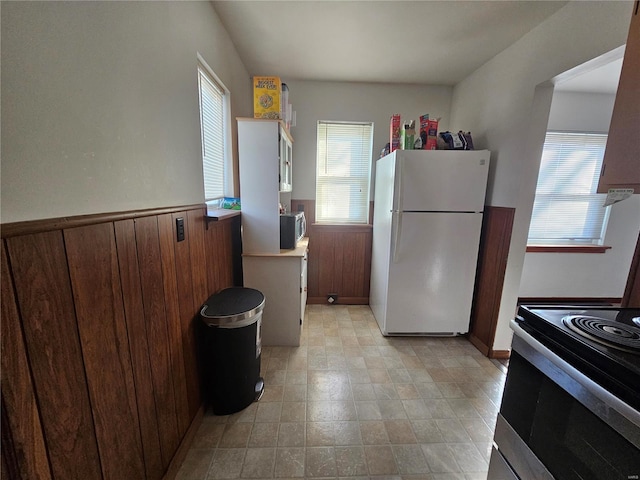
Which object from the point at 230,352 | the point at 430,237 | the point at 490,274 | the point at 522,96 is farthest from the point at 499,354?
the point at 230,352

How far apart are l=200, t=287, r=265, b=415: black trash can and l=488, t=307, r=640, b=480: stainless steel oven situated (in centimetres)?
132

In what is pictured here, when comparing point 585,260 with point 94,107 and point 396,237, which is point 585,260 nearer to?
point 396,237

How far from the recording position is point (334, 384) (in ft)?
6.24

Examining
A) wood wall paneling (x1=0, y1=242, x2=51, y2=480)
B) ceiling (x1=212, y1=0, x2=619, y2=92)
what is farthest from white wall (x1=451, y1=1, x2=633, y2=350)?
wood wall paneling (x1=0, y1=242, x2=51, y2=480)

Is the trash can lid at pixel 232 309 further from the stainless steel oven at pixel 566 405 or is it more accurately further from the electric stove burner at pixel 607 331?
the electric stove burner at pixel 607 331

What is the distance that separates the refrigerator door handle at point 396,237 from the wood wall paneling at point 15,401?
7.30 feet

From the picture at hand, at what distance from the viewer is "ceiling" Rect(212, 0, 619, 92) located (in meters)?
1.70

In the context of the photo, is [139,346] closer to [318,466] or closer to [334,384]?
[318,466]

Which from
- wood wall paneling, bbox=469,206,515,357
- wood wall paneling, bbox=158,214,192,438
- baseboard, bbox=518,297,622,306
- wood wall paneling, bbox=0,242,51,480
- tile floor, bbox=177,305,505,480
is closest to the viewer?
wood wall paneling, bbox=0,242,51,480

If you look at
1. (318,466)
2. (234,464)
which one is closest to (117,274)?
(234,464)

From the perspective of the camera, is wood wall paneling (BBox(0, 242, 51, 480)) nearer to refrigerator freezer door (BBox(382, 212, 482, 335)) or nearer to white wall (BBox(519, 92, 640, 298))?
refrigerator freezer door (BBox(382, 212, 482, 335))

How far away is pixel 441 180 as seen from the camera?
2240 mm

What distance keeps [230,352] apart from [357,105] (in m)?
2.81

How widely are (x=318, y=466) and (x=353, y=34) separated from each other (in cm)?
285
